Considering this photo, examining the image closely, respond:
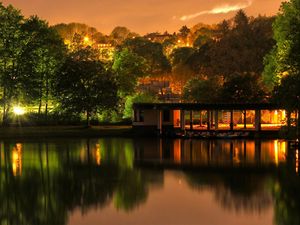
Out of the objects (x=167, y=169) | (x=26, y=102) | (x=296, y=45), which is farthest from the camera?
(x=26, y=102)

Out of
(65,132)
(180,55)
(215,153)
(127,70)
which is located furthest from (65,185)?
(180,55)

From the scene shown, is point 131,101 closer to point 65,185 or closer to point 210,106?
point 210,106

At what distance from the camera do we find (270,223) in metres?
20.8

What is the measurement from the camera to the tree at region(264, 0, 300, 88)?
2105 inches

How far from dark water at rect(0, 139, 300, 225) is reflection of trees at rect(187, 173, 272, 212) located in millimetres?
41

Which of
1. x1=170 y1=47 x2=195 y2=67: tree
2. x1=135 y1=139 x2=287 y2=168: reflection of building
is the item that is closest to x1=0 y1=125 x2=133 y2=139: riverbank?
x1=135 y1=139 x2=287 y2=168: reflection of building

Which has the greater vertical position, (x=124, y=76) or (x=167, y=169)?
(x=124, y=76)

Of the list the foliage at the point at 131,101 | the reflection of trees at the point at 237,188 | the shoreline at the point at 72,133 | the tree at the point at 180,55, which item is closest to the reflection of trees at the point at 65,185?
the reflection of trees at the point at 237,188

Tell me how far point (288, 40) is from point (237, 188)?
32316mm

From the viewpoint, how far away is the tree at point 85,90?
68.2 metres

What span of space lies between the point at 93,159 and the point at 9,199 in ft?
46.6

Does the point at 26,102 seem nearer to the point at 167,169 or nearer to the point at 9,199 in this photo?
the point at 167,169

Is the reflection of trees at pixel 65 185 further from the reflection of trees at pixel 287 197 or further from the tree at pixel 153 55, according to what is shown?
the tree at pixel 153 55

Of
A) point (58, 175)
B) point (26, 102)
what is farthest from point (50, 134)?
point (58, 175)
